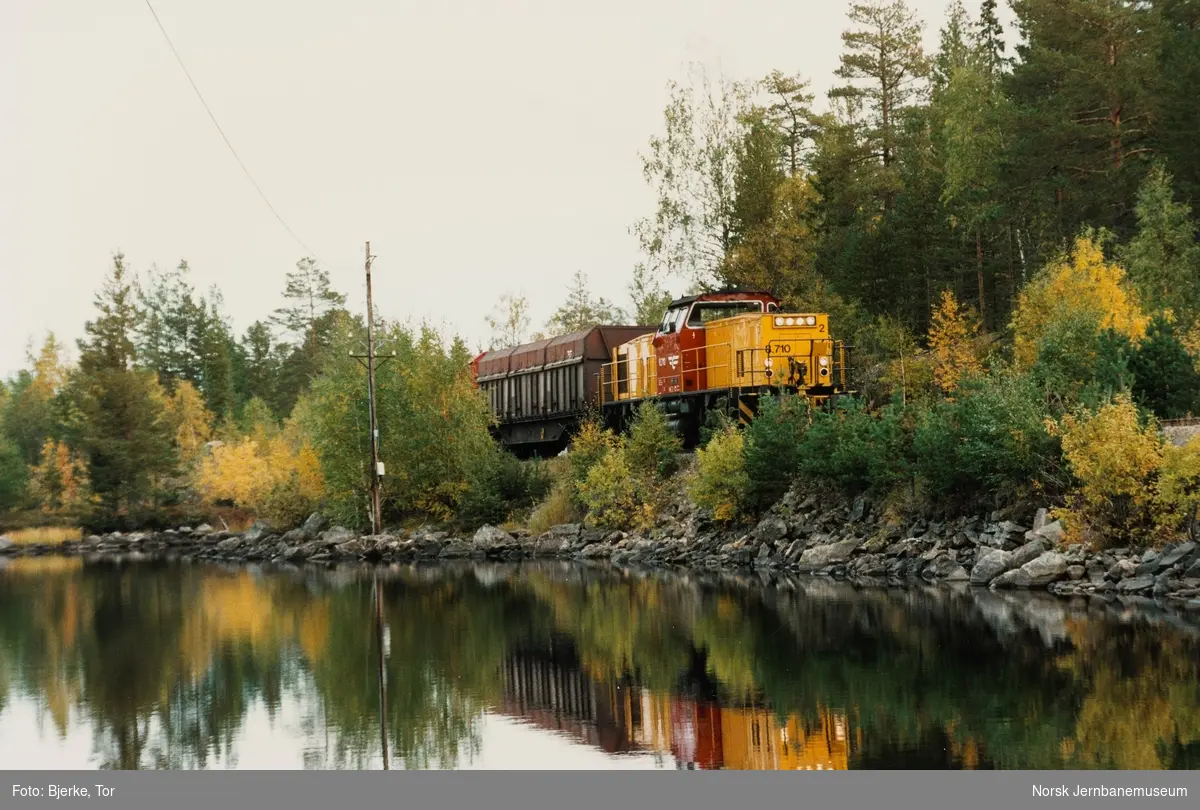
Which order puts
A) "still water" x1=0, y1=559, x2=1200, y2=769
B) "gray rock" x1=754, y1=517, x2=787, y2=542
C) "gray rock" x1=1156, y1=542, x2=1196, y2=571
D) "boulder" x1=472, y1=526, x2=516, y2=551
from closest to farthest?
1. "still water" x1=0, y1=559, x2=1200, y2=769
2. "gray rock" x1=1156, y1=542, x2=1196, y2=571
3. "gray rock" x1=754, y1=517, x2=787, y2=542
4. "boulder" x1=472, y1=526, x2=516, y2=551

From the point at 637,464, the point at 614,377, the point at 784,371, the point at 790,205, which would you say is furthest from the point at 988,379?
the point at 790,205

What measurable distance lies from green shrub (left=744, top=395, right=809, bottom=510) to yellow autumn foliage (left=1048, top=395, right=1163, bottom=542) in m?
10.1

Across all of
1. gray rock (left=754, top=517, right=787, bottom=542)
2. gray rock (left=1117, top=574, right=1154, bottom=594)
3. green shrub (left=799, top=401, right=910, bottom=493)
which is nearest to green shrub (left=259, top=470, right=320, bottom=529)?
gray rock (left=754, top=517, right=787, bottom=542)

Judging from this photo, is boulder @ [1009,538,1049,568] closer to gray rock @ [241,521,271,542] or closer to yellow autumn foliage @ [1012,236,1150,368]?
yellow autumn foliage @ [1012,236,1150,368]

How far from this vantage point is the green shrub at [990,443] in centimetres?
2877

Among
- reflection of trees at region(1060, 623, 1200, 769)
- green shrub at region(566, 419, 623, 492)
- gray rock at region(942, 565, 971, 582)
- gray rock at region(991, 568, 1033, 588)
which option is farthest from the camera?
green shrub at region(566, 419, 623, 492)

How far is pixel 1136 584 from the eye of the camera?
24047 mm

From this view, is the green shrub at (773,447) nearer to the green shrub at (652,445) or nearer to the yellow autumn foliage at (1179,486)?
the green shrub at (652,445)

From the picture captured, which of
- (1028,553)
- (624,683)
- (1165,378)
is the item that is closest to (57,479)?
(1028,553)

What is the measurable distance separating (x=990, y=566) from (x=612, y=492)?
1686 centimetres

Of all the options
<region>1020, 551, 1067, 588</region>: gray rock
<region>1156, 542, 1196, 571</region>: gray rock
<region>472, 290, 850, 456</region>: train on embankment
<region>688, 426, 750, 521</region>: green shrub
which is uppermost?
<region>472, 290, 850, 456</region>: train on embankment

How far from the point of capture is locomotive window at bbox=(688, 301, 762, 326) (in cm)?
4134

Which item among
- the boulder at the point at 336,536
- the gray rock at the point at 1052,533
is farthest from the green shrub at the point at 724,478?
the boulder at the point at 336,536

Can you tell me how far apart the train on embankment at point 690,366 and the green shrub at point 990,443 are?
7543 mm
